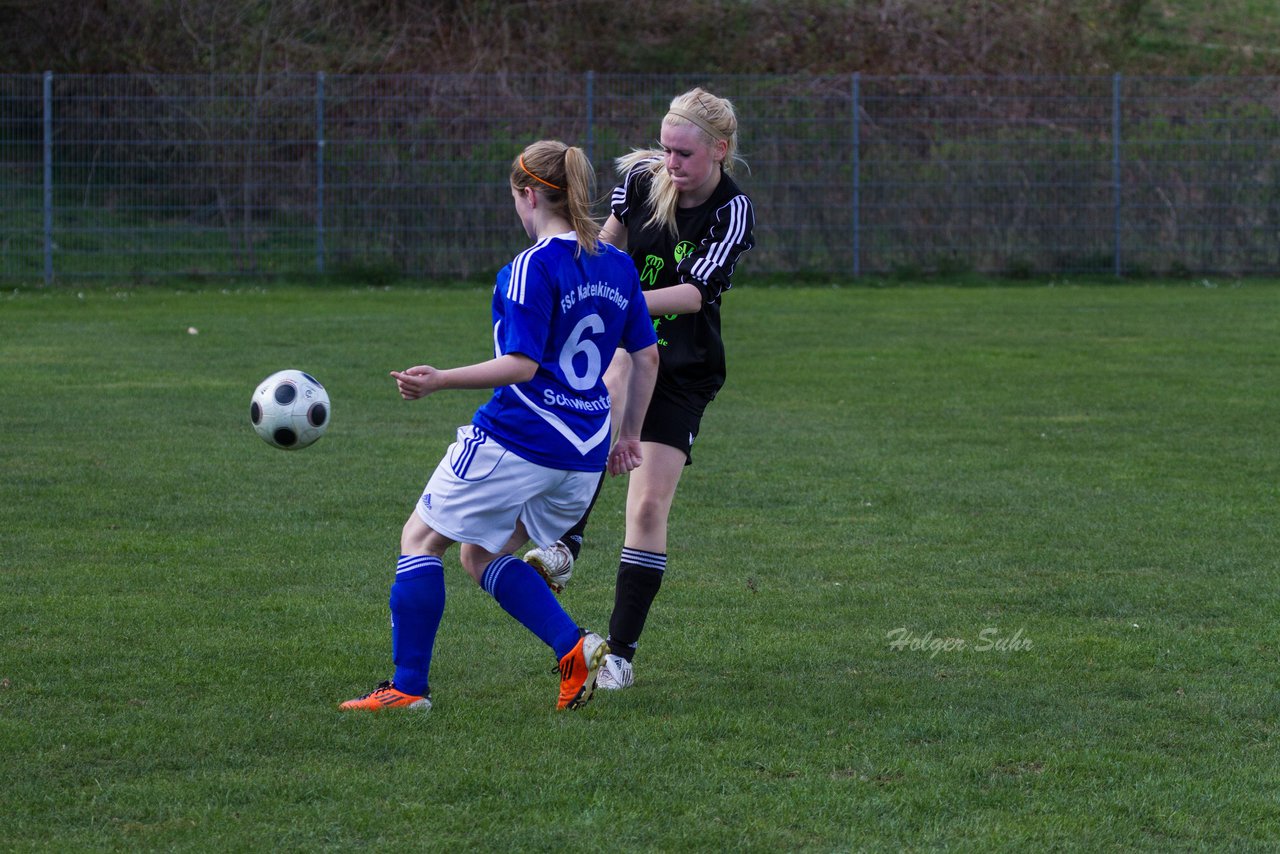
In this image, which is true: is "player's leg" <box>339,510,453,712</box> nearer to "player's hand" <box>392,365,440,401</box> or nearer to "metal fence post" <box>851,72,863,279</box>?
"player's hand" <box>392,365,440,401</box>

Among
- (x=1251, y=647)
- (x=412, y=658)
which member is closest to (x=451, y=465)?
(x=412, y=658)

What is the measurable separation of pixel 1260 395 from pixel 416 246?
11.0m

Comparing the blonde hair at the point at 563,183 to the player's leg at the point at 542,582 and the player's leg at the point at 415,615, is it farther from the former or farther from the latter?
the player's leg at the point at 415,615

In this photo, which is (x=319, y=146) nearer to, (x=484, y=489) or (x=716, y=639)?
(x=716, y=639)

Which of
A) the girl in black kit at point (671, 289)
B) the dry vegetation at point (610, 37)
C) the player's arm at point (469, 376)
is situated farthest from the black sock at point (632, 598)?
the dry vegetation at point (610, 37)

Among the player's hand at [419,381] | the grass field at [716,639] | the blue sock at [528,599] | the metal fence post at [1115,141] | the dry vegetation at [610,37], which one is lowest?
the grass field at [716,639]

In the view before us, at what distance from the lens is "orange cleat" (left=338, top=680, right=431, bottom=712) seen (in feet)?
14.3

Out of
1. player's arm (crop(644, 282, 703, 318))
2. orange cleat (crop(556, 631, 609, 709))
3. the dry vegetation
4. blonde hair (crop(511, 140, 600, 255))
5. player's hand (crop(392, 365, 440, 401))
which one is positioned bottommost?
orange cleat (crop(556, 631, 609, 709))

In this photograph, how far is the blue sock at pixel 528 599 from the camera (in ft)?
14.6

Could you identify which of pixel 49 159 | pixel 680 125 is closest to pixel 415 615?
pixel 680 125

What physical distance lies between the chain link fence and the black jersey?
14.2m

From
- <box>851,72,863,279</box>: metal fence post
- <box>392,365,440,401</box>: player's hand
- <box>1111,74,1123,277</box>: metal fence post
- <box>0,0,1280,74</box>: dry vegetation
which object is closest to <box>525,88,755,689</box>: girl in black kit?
<box>392,365,440,401</box>: player's hand

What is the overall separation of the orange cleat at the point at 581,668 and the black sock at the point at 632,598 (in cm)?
43

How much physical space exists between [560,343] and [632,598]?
949 millimetres
